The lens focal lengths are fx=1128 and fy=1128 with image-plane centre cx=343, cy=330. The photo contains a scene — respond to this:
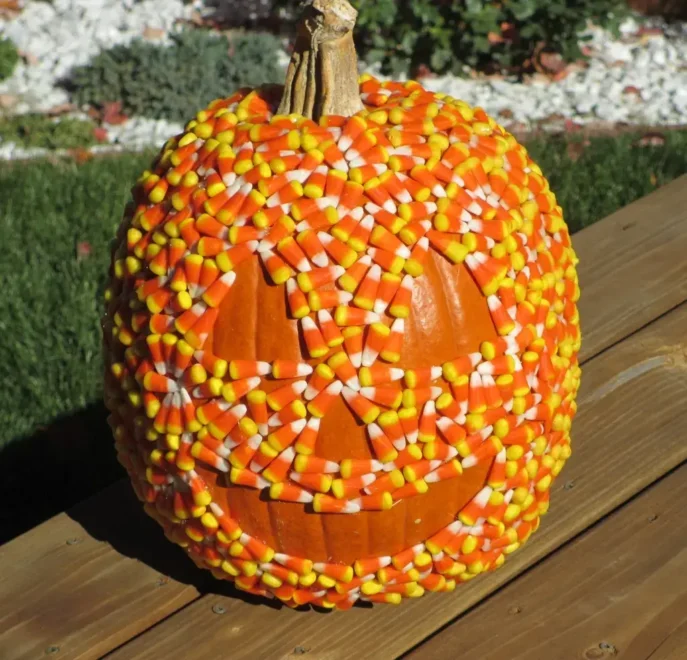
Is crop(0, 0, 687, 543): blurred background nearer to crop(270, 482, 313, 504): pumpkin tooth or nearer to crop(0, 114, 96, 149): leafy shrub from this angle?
crop(0, 114, 96, 149): leafy shrub

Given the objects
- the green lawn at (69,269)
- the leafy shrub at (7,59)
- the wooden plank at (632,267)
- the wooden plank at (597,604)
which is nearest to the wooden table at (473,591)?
the wooden plank at (597,604)

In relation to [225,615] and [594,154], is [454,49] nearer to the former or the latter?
[594,154]

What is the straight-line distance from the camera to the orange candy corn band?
158 cm

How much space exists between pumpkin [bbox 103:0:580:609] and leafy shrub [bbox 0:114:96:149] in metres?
3.22

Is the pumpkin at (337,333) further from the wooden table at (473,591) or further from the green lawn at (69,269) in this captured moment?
the green lawn at (69,269)

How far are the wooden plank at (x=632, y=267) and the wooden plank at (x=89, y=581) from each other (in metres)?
1.01

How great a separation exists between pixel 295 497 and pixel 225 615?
34 cm

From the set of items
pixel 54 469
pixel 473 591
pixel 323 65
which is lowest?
pixel 54 469

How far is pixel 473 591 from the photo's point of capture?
191 centimetres

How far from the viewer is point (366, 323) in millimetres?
1576

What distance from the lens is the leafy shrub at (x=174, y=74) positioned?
5.05 meters

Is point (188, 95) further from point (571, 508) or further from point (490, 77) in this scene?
point (571, 508)

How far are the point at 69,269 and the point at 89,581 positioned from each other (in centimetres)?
183

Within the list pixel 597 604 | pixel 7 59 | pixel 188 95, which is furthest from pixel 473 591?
pixel 7 59
